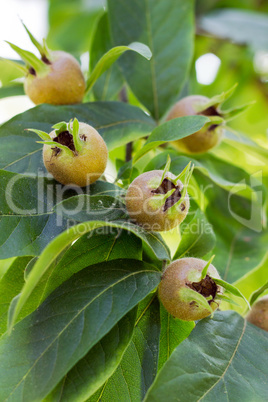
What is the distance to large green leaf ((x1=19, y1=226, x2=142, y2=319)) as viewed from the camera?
110cm

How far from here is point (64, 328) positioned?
3.18ft

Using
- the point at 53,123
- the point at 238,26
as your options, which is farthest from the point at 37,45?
the point at 238,26

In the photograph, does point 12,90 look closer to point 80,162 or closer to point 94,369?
point 80,162

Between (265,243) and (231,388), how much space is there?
930 mm

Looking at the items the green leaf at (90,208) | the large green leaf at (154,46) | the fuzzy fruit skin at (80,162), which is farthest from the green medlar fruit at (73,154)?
the large green leaf at (154,46)

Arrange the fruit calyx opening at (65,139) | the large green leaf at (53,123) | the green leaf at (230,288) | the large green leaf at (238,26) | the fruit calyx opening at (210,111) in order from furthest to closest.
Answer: the large green leaf at (238,26) → the fruit calyx opening at (210,111) → the large green leaf at (53,123) → the fruit calyx opening at (65,139) → the green leaf at (230,288)

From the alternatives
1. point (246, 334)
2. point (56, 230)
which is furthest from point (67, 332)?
point (246, 334)

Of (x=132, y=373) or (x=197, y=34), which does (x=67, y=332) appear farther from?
(x=197, y=34)

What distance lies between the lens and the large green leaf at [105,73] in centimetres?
187

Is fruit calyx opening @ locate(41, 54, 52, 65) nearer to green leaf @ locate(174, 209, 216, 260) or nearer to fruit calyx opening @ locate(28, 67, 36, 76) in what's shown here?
fruit calyx opening @ locate(28, 67, 36, 76)

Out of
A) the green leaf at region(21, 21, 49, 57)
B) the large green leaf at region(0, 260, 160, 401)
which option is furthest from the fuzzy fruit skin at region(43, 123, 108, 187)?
the green leaf at region(21, 21, 49, 57)

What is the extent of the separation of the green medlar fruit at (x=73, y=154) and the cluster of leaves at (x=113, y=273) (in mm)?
63

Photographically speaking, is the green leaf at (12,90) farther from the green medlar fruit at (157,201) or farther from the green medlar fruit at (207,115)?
the green medlar fruit at (157,201)

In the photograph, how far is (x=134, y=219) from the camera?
3.72 ft
